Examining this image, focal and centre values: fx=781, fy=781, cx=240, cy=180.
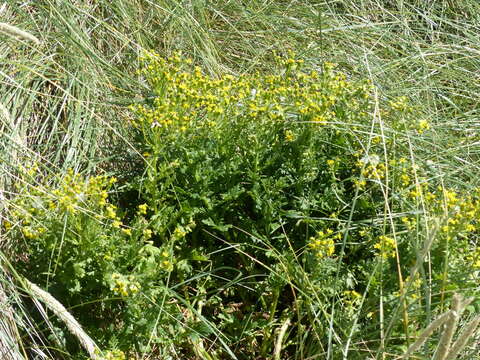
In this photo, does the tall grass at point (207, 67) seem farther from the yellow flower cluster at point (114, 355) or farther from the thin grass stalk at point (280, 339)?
the yellow flower cluster at point (114, 355)

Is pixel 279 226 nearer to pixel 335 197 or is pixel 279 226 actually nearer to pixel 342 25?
pixel 335 197

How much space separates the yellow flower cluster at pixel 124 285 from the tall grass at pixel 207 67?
0.76 ft

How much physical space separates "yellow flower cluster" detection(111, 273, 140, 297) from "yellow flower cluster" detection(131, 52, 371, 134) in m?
0.54

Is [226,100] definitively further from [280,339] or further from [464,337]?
[464,337]

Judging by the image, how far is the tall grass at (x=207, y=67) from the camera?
2453mm

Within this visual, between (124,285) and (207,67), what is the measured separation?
4.82 feet

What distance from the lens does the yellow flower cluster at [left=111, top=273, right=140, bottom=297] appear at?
210cm

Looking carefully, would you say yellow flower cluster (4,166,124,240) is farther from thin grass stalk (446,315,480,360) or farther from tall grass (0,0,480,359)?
thin grass stalk (446,315,480,360)

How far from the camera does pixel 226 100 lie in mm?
2584

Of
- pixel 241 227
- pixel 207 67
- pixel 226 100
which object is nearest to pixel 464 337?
pixel 241 227

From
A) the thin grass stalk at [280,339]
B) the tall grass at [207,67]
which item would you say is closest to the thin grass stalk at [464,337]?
the tall grass at [207,67]

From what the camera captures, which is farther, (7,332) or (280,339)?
(280,339)

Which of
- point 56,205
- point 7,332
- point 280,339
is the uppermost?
point 56,205

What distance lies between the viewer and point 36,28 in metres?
2.96
